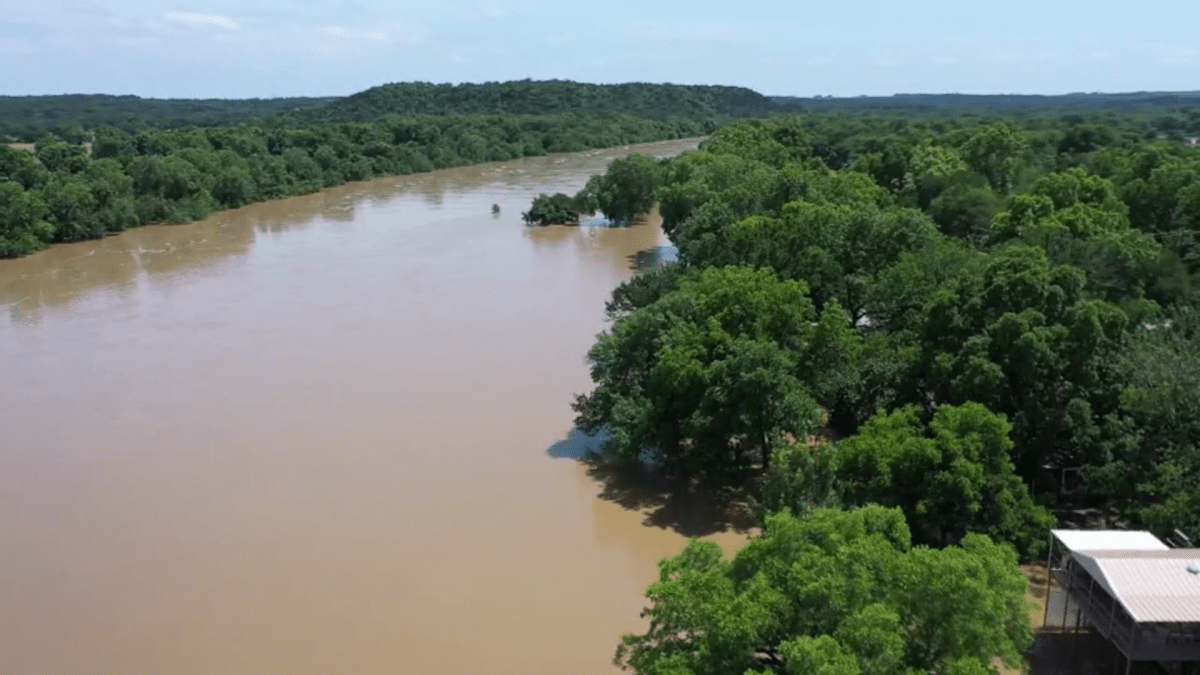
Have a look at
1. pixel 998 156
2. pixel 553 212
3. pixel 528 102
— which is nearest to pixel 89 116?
pixel 528 102

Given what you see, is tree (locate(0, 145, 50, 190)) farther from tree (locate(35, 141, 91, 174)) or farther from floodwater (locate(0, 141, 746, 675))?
floodwater (locate(0, 141, 746, 675))

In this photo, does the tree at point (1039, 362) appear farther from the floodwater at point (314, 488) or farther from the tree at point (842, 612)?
the tree at point (842, 612)

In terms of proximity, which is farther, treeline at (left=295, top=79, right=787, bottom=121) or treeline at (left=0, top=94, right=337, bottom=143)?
treeline at (left=295, top=79, right=787, bottom=121)

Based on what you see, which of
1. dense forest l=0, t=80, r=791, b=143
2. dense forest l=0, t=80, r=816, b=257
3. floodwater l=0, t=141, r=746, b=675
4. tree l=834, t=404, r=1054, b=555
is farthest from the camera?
dense forest l=0, t=80, r=791, b=143

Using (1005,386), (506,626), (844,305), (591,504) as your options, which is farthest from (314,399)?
(1005,386)

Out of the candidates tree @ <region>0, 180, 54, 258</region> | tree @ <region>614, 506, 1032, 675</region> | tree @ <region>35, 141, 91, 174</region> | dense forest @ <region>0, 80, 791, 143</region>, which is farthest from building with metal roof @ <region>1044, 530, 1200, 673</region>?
dense forest @ <region>0, 80, 791, 143</region>

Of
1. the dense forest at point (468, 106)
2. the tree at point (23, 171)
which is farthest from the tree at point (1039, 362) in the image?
the dense forest at point (468, 106)

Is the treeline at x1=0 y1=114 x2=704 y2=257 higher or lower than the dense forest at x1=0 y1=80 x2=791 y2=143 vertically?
lower
